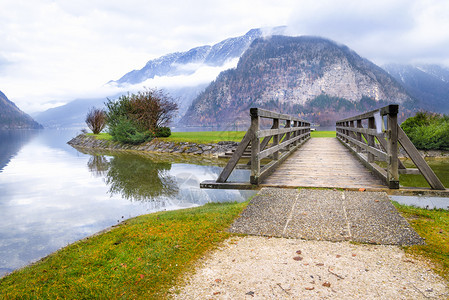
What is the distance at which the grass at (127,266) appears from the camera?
114 inches

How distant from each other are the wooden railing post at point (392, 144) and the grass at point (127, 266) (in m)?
3.31

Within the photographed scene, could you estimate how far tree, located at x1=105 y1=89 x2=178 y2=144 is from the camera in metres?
31.3

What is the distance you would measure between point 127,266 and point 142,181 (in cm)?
1114

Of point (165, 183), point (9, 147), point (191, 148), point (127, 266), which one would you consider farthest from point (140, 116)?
point (127, 266)

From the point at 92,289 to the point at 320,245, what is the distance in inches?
105

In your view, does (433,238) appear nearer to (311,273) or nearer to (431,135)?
(311,273)

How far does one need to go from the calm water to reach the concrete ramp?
4.32 metres

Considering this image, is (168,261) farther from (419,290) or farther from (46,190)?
(46,190)

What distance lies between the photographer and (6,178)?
15477mm

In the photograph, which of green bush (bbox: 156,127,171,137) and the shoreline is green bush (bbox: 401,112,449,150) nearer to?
the shoreline

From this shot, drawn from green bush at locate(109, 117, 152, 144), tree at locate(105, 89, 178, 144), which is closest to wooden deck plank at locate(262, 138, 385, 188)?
green bush at locate(109, 117, 152, 144)

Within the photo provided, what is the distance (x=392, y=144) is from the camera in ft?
17.9

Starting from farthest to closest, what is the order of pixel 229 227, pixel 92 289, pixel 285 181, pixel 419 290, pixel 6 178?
pixel 6 178 → pixel 285 181 → pixel 229 227 → pixel 92 289 → pixel 419 290

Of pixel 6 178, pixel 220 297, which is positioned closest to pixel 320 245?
pixel 220 297
